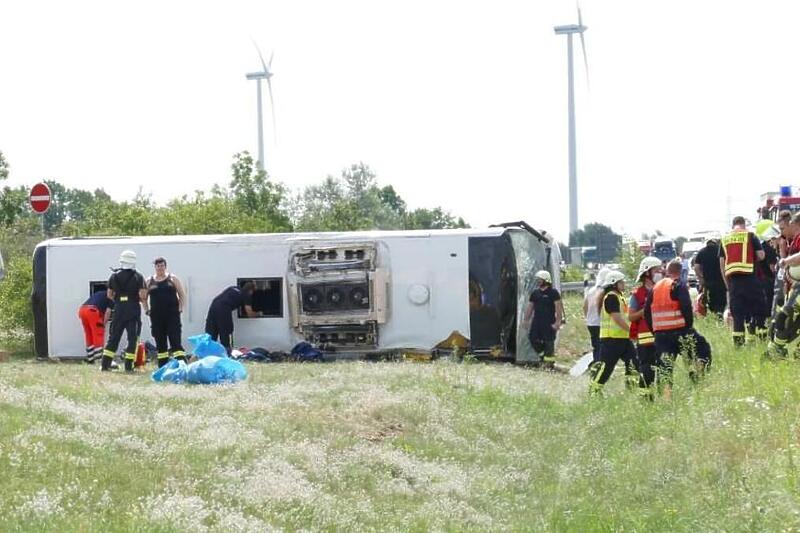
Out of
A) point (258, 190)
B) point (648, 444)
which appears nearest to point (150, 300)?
point (648, 444)

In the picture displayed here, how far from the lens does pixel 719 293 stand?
21250 millimetres

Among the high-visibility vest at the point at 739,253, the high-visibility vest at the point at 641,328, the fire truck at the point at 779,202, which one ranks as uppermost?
the fire truck at the point at 779,202

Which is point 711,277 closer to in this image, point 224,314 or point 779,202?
point 779,202

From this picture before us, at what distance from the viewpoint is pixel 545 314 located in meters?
20.5

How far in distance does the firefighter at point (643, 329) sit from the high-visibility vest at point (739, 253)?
127 centimetres

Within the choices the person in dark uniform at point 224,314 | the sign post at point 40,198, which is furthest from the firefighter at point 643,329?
the sign post at point 40,198

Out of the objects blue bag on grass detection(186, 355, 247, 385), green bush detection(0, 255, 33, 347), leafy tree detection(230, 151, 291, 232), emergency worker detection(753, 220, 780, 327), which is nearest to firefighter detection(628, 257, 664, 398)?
emergency worker detection(753, 220, 780, 327)

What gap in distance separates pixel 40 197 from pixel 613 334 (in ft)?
36.3

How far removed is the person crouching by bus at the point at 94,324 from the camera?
66.4ft

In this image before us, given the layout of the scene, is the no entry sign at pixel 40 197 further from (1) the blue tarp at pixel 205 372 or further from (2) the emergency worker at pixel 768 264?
(2) the emergency worker at pixel 768 264

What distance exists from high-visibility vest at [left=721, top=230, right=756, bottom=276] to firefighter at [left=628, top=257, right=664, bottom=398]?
1270 millimetres

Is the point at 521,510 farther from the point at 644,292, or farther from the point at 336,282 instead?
the point at 336,282

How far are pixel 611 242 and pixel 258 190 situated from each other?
84247 millimetres

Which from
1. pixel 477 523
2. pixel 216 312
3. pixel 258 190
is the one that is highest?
pixel 258 190
